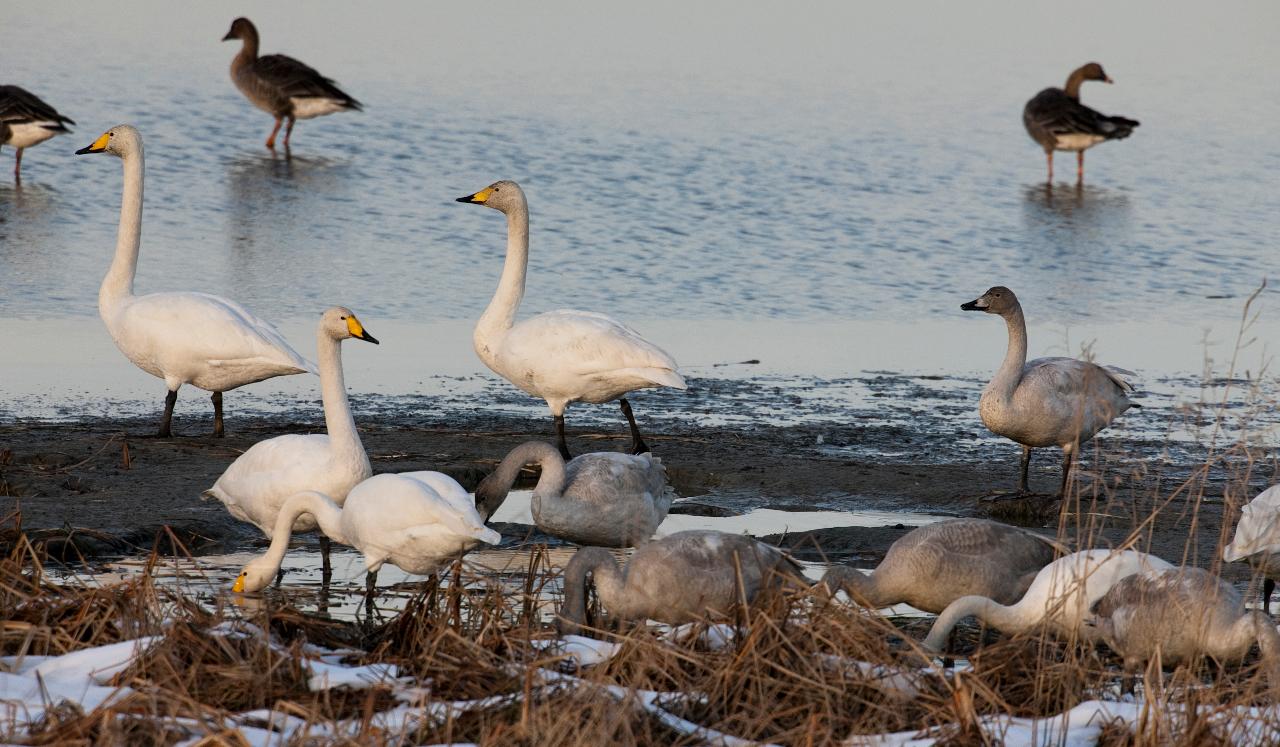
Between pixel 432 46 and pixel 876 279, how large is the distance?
13928mm

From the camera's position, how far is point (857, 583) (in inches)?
240

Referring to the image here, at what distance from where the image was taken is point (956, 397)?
1048 cm

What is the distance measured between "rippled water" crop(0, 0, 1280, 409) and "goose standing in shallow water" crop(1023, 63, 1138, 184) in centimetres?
47

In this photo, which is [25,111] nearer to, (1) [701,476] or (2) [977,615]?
(1) [701,476]

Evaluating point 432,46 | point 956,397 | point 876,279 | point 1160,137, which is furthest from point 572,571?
point 432,46

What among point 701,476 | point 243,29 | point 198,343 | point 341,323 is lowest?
point 701,476

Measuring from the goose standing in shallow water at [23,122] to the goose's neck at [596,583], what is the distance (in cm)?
1177

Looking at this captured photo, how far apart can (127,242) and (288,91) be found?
9.97m

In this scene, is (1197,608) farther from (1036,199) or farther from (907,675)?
(1036,199)

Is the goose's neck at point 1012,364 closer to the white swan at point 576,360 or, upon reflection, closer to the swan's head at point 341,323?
the white swan at point 576,360

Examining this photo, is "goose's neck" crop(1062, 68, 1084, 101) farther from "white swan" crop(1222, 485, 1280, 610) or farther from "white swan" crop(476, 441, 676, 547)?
"white swan" crop(1222, 485, 1280, 610)

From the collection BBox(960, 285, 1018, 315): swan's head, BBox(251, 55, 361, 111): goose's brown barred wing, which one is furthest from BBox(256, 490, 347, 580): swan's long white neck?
BBox(251, 55, 361, 111): goose's brown barred wing

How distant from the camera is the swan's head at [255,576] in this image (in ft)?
19.9

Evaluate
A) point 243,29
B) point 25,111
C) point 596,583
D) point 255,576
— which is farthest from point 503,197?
point 243,29
